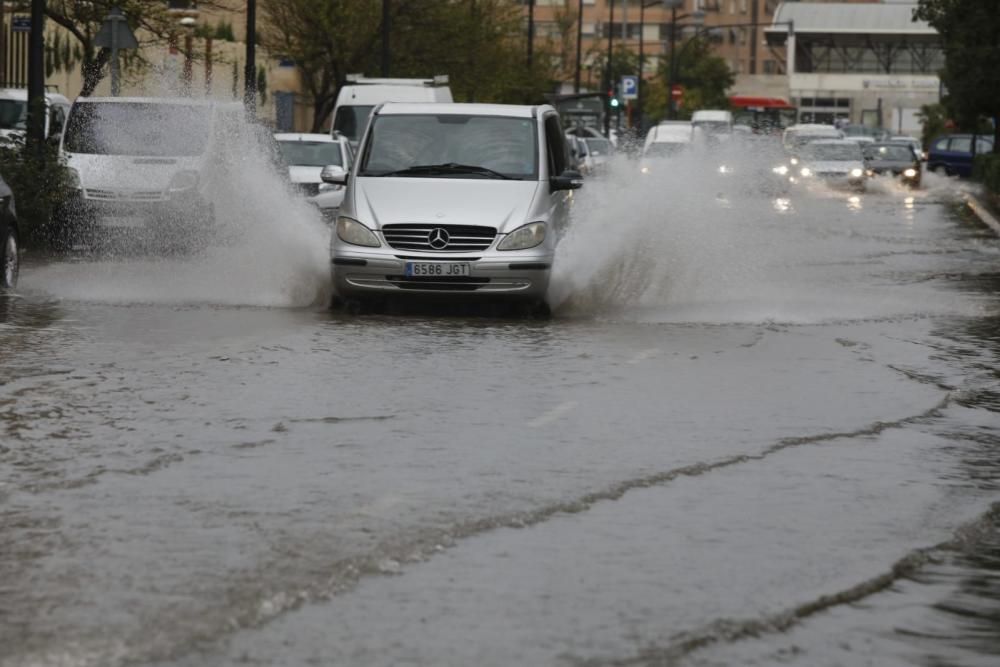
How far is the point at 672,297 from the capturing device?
19031 mm

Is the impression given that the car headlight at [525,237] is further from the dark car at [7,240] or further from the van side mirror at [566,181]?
the dark car at [7,240]

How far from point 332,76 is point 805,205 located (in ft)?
47.4

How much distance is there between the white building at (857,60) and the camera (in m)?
159

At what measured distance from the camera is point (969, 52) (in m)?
50.4

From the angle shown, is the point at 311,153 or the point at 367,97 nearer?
the point at 311,153

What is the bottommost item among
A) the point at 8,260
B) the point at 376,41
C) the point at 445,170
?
the point at 8,260

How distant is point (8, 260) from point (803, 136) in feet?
171

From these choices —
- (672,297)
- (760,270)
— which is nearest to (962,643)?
(672,297)

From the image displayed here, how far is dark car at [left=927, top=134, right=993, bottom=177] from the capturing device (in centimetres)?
7025

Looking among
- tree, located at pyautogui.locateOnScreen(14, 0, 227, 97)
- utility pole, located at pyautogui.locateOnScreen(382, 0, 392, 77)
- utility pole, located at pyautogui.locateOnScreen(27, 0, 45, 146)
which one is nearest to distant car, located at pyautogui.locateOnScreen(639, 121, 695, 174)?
utility pole, located at pyautogui.locateOnScreen(382, 0, 392, 77)

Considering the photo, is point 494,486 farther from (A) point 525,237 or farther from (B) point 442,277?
(A) point 525,237

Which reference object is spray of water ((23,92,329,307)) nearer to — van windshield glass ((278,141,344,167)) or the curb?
van windshield glass ((278,141,344,167))

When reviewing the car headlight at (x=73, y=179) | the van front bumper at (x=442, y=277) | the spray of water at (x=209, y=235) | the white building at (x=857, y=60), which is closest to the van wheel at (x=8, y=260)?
the spray of water at (x=209, y=235)

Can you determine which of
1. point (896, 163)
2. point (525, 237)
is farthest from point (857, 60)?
point (525, 237)
